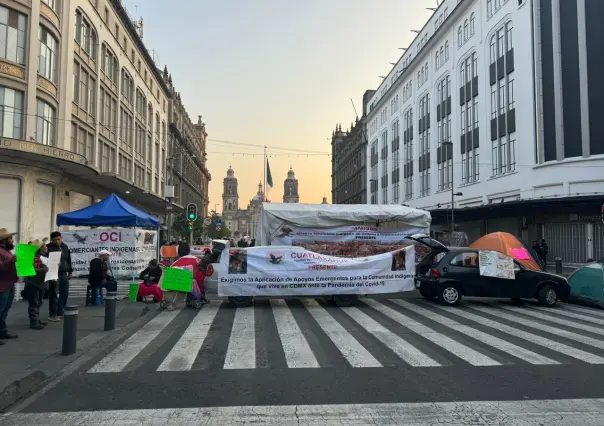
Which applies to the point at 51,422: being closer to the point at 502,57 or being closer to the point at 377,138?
the point at 502,57

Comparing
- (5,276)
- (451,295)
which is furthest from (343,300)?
(5,276)

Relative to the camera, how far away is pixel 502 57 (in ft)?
102

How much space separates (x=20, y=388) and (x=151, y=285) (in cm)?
708

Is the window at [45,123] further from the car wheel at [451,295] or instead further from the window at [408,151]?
the window at [408,151]

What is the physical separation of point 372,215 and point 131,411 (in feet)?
43.1

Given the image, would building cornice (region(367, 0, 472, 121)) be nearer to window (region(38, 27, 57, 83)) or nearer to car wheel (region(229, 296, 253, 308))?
window (region(38, 27, 57, 83))

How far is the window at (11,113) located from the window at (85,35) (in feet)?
23.7

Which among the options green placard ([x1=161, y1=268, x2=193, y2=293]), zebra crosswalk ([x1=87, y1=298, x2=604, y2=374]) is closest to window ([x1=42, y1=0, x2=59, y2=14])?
green placard ([x1=161, y1=268, x2=193, y2=293])

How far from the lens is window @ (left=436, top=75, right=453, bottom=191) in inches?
1599

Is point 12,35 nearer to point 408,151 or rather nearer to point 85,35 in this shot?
point 85,35

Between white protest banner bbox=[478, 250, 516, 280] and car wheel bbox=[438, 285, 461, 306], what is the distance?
2.75 ft

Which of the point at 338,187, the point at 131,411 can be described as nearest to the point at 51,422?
the point at 131,411

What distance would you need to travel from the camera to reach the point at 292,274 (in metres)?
12.4

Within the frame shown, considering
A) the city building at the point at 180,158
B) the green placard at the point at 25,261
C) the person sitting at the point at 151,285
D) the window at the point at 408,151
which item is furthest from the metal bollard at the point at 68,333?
the window at the point at 408,151
